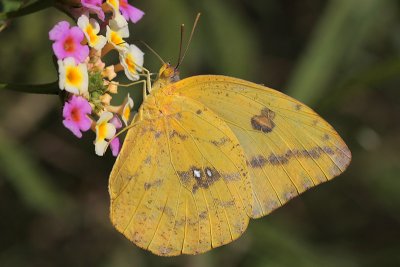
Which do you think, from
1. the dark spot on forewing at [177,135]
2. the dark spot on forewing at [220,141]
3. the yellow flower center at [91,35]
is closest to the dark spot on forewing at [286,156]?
the dark spot on forewing at [220,141]

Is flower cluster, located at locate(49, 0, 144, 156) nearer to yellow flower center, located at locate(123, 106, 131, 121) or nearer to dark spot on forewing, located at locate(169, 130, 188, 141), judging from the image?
yellow flower center, located at locate(123, 106, 131, 121)

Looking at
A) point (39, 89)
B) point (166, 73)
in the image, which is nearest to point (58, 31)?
point (39, 89)

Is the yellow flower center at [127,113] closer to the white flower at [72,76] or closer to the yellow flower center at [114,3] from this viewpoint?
the white flower at [72,76]

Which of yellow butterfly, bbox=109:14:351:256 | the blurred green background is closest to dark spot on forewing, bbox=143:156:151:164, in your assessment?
yellow butterfly, bbox=109:14:351:256

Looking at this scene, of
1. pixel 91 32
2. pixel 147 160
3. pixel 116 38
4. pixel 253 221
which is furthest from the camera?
pixel 253 221

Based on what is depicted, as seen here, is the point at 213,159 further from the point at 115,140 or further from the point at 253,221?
the point at 253,221
